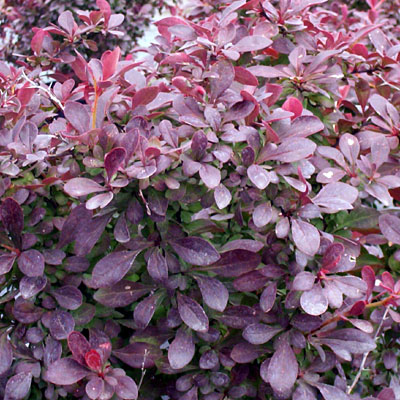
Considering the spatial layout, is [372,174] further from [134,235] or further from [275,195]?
[134,235]

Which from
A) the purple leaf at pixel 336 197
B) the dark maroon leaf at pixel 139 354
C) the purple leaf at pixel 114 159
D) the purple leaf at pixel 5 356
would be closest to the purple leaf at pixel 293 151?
the purple leaf at pixel 336 197

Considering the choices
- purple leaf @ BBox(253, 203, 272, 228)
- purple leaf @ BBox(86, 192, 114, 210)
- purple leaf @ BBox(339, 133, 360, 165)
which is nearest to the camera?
purple leaf @ BBox(86, 192, 114, 210)

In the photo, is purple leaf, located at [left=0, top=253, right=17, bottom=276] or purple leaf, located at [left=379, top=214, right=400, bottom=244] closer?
purple leaf, located at [left=0, top=253, right=17, bottom=276]

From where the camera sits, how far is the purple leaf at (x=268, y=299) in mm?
1185

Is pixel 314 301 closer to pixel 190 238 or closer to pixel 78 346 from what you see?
pixel 190 238

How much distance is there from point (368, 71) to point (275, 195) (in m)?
0.64

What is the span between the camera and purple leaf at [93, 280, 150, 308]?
1247 mm

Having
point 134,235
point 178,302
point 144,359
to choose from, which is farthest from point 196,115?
point 144,359

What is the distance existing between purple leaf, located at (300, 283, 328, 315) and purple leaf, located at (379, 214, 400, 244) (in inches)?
11.9

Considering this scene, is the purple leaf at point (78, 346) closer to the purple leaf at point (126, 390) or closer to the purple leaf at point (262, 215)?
the purple leaf at point (126, 390)

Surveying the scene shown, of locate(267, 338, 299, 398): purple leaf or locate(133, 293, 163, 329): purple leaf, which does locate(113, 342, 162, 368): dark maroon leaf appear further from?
locate(267, 338, 299, 398): purple leaf

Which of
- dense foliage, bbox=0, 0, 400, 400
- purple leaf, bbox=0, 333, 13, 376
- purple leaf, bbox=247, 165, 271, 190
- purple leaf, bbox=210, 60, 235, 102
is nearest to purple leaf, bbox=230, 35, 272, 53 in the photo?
dense foliage, bbox=0, 0, 400, 400

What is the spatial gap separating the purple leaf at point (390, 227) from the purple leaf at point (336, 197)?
0.19 metres

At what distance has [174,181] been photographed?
1.13 metres
